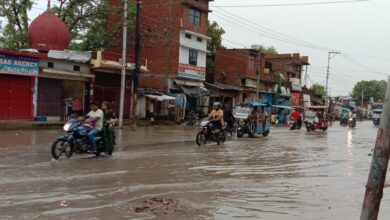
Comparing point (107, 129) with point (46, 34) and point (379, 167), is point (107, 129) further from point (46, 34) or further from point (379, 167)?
point (46, 34)

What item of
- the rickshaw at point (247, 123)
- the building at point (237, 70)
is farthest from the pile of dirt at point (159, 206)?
the building at point (237, 70)

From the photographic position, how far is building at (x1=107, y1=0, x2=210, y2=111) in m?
42.0

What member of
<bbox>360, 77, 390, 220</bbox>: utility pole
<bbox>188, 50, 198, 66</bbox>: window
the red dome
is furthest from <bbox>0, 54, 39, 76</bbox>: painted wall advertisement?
A: <bbox>360, 77, 390, 220</bbox>: utility pole

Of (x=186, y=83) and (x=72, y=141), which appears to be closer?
(x=72, y=141)

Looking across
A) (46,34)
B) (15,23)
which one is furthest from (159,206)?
(15,23)

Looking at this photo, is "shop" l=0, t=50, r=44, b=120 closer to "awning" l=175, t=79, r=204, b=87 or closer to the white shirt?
the white shirt

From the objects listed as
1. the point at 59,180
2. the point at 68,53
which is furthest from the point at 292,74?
the point at 59,180

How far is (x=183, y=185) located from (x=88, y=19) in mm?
31725

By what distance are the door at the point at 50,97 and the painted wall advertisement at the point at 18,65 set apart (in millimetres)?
1305

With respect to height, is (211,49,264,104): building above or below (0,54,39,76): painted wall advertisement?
above

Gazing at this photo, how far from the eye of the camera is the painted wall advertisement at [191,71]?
42.2 metres

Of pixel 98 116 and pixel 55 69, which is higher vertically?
pixel 55 69

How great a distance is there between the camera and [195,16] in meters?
44.4

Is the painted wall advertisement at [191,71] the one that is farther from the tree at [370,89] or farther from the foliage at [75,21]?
the tree at [370,89]
